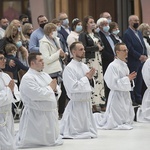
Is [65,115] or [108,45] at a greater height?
[108,45]

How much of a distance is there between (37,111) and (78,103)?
105 cm

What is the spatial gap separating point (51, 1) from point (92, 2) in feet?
4.03

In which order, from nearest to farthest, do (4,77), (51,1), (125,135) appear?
(4,77) < (125,135) < (51,1)

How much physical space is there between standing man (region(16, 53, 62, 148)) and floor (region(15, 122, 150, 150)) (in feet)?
0.78

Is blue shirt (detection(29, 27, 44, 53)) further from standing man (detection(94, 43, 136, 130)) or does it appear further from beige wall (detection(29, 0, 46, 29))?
beige wall (detection(29, 0, 46, 29))

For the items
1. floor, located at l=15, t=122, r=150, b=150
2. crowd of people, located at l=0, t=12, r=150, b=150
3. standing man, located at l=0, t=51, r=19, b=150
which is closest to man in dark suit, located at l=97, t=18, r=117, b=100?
crowd of people, located at l=0, t=12, r=150, b=150

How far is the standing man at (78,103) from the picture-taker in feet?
34.8

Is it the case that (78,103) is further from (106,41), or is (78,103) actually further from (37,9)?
(37,9)

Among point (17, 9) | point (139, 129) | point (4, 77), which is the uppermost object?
point (17, 9)

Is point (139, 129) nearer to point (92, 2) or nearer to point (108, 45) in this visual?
point (108, 45)

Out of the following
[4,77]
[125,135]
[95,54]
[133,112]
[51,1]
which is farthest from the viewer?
[51,1]

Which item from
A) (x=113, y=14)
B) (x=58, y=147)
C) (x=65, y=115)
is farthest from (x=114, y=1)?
(x=58, y=147)

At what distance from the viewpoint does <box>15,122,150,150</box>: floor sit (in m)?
9.64

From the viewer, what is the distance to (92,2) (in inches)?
739
